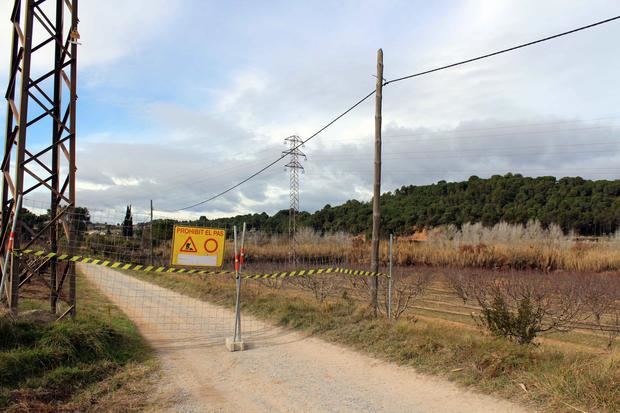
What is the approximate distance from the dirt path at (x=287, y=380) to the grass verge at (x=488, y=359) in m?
0.28


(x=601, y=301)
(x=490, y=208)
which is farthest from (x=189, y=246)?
A: (x=490, y=208)

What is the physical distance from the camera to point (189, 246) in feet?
27.8

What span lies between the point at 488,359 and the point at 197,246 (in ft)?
16.9

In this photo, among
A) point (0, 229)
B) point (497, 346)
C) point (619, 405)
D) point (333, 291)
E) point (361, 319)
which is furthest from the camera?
point (333, 291)

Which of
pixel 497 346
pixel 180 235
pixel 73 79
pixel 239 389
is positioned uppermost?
pixel 73 79

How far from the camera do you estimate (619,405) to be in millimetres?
4410

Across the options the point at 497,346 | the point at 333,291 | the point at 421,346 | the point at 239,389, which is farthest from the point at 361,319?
the point at 333,291

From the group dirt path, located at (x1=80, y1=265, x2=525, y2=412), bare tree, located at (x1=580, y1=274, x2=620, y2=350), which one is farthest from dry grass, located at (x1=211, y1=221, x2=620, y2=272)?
dirt path, located at (x1=80, y1=265, x2=525, y2=412)

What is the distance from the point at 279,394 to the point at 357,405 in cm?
96

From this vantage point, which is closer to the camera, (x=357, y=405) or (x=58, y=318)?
(x=357, y=405)

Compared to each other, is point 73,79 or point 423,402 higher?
point 73,79

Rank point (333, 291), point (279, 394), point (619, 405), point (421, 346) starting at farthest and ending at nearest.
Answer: point (333, 291)
point (421, 346)
point (279, 394)
point (619, 405)

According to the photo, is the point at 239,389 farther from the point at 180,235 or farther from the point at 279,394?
the point at 180,235

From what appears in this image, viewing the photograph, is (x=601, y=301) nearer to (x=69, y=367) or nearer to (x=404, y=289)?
(x=404, y=289)
